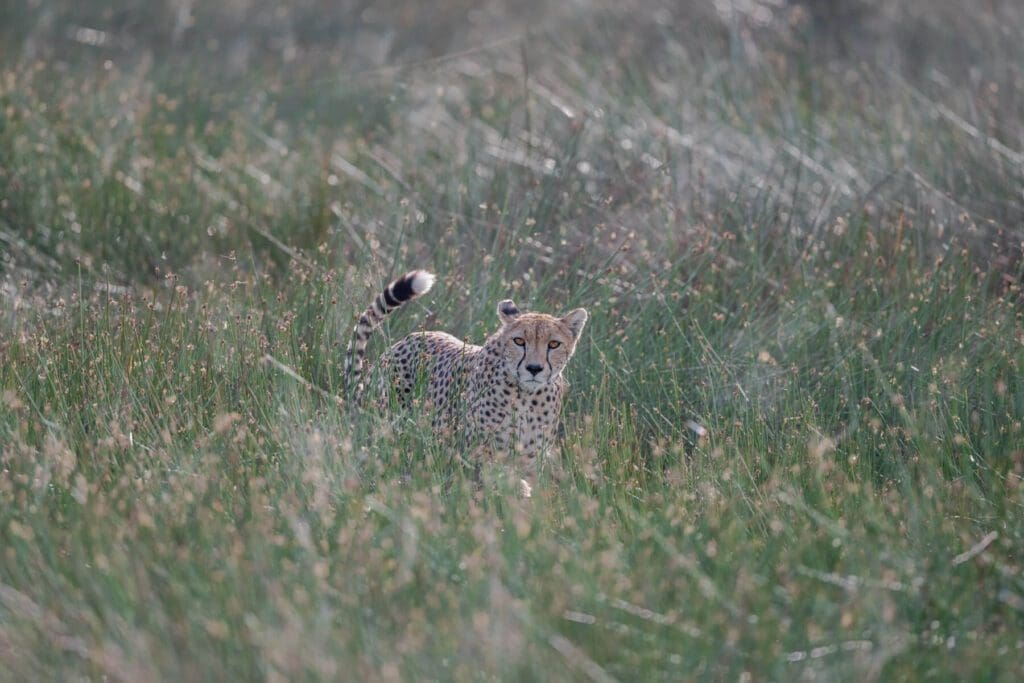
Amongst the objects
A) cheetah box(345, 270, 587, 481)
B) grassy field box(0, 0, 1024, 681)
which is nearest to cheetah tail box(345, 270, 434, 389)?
cheetah box(345, 270, 587, 481)

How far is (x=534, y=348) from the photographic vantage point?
4488 mm

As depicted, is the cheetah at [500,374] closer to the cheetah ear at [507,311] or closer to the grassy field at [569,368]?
the cheetah ear at [507,311]

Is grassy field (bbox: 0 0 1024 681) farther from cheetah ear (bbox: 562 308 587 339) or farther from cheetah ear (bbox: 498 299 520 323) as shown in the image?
cheetah ear (bbox: 498 299 520 323)

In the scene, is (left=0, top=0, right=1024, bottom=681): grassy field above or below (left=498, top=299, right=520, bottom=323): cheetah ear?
below


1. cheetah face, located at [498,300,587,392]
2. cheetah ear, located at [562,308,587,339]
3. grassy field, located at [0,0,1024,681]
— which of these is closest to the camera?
grassy field, located at [0,0,1024,681]

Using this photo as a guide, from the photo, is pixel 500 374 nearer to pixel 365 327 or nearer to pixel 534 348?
pixel 534 348

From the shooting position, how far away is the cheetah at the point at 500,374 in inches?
177

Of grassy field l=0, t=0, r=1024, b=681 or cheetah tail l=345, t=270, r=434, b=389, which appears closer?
grassy field l=0, t=0, r=1024, b=681

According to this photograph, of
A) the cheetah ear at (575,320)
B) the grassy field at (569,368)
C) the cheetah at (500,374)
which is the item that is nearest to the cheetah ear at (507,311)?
the cheetah at (500,374)

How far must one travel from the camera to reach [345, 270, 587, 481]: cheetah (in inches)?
177

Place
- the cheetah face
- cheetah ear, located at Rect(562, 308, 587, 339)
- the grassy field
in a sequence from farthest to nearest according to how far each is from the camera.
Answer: cheetah ear, located at Rect(562, 308, 587, 339) → the cheetah face → the grassy field

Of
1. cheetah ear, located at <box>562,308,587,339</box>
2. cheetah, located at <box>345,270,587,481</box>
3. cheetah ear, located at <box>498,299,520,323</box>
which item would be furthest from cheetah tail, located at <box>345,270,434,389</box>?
cheetah ear, located at <box>562,308,587,339</box>

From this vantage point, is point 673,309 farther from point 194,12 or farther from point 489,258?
point 194,12

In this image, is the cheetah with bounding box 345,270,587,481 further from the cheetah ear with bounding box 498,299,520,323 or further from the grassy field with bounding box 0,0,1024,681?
the grassy field with bounding box 0,0,1024,681
